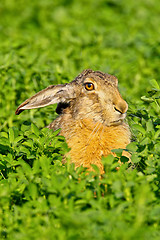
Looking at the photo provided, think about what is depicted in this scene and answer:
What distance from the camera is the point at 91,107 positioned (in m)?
5.41

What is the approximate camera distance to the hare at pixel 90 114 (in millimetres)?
5184

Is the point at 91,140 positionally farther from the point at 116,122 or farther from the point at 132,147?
the point at 132,147

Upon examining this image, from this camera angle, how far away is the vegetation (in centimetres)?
362

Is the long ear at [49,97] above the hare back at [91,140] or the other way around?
above

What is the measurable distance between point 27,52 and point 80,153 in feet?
11.2

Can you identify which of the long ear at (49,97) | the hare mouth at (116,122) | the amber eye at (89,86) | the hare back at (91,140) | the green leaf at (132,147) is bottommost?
the hare back at (91,140)

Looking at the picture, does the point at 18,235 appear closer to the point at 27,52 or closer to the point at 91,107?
the point at 91,107

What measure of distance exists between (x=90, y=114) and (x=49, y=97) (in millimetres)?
515

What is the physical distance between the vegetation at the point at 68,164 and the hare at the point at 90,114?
7.9 inches

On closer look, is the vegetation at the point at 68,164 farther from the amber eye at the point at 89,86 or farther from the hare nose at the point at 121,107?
the amber eye at the point at 89,86


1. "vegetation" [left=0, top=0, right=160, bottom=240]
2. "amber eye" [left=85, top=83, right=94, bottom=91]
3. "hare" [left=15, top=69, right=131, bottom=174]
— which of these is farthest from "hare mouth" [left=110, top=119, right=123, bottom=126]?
"amber eye" [left=85, top=83, right=94, bottom=91]

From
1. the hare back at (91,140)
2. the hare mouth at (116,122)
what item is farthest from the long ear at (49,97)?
the hare mouth at (116,122)

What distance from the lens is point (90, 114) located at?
17.7ft

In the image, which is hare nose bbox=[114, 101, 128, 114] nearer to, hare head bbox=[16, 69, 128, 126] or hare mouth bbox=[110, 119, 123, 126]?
hare head bbox=[16, 69, 128, 126]
